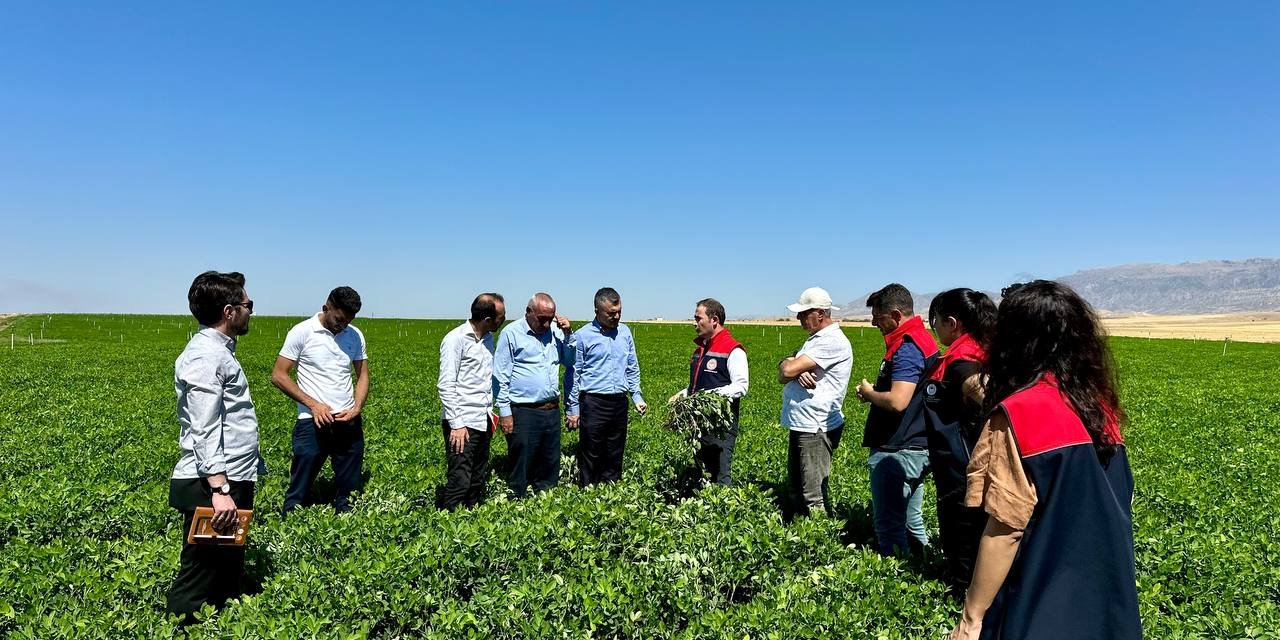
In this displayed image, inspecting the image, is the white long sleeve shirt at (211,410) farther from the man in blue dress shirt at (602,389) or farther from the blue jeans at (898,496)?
the blue jeans at (898,496)

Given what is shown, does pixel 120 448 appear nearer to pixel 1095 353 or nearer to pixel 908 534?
pixel 908 534

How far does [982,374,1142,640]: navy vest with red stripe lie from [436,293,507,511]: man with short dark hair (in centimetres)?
540

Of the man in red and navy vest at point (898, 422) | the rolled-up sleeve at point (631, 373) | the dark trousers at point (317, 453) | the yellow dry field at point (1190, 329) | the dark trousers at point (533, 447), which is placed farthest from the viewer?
→ the yellow dry field at point (1190, 329)

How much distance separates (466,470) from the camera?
23.4 ft

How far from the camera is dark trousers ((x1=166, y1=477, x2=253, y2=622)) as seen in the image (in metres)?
4.17

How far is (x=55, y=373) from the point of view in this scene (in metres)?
23.3

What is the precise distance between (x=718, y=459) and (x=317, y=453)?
430cm

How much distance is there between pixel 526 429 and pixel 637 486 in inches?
53.2

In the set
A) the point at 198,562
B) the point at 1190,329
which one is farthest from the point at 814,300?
the point at 1190,329

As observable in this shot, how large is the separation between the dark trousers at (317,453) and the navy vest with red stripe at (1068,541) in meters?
6.28

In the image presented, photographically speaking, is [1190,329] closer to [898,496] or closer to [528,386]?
[898,496]

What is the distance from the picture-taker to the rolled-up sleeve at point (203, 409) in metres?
4.02

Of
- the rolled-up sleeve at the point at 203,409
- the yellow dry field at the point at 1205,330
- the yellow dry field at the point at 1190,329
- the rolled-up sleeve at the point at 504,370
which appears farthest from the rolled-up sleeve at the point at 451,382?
the yellow dry field at the point at 1205,330

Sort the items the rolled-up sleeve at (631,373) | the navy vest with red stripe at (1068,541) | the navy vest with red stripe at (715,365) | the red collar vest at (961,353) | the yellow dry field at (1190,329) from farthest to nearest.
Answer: the yellow dry field at (1190,329), the rolled-up sleeve at (631,373), the navy vest with red stripe at (715,365), the red collar vest at (961,353), the navy vest with red stripe at (1068,541)
